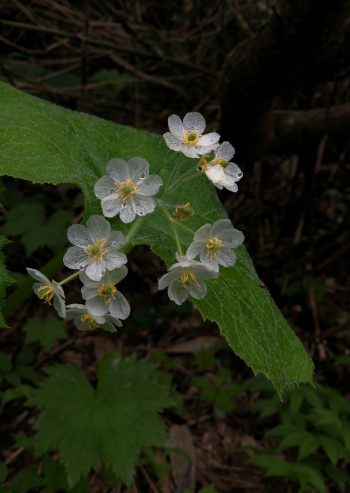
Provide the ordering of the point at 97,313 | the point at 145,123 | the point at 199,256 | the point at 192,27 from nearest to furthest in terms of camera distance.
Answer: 1. the point at 97,313
2. the point at 199,256
3. the point at 145,123
4. the point at 192,27

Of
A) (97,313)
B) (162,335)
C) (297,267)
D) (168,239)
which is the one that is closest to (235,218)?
(297,267)

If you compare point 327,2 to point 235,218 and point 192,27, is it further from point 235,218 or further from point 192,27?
point 192,27

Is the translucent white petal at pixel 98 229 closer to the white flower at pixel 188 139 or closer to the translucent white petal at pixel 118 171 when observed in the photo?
the translucent white petal at pixel 118 171

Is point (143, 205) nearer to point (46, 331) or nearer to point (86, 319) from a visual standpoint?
point (86, 319)

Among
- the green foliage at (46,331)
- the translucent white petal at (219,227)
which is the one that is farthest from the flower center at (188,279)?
the green foliage at (46,331)

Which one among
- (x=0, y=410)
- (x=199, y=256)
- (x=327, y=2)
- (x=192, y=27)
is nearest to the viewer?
(x=199, y=256)

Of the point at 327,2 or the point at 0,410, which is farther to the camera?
the point at 0,410

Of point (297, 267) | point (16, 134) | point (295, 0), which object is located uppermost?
point (295, 0)
